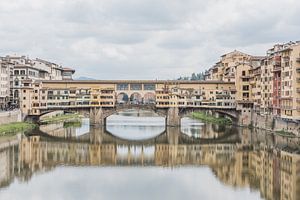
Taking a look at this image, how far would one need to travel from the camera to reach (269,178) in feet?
98.0

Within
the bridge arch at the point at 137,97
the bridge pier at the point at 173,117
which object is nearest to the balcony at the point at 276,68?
the bridge pier at the point at 173,117

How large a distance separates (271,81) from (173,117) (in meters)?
12.5

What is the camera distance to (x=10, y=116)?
5391cm

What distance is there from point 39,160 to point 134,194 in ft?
39.8

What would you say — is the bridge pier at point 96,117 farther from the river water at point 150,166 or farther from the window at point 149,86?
the river water at point 150,166

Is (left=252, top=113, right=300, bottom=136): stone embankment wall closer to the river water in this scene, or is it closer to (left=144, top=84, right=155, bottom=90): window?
the river water

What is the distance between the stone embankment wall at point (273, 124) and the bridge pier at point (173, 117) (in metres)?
8.28

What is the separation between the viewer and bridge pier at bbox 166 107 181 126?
6219 centimetres

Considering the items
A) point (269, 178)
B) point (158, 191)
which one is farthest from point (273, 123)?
point (158, 191)

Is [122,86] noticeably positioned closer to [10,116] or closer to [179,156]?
[10,116]

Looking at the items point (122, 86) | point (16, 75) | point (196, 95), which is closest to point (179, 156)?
point (196, 95)

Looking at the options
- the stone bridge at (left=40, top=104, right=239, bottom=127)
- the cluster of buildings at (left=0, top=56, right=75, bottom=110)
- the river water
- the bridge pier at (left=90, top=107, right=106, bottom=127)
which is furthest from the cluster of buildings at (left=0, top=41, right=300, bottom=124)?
the river water

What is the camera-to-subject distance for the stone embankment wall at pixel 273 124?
46287mm

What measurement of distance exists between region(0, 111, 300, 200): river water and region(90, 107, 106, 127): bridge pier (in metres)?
8.50
